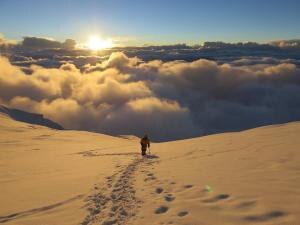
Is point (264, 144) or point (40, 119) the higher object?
point (264, 144)

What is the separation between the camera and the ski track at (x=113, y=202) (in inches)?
346

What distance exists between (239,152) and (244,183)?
603cm

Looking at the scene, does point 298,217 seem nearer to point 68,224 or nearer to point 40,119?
point 68,224

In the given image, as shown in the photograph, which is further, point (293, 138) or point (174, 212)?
point (293, 138)

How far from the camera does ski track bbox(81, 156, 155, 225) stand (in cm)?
879

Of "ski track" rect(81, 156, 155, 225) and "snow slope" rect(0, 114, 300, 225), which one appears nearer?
"snow slope" rect(0, 114, 300, 225)

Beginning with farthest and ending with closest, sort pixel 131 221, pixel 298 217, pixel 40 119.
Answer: pixel 40 119 → pixel 131 221 → pixel 298 217

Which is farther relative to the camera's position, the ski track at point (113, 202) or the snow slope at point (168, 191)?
the ski track at point (113, 202)

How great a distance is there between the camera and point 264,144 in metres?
17.1

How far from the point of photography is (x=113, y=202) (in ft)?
32.9

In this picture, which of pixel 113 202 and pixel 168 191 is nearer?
pixel 113 202

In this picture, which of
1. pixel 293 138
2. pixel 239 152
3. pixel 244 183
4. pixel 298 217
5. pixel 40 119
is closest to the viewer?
pixel 298 217

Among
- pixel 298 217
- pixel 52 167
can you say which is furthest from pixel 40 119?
pixel 298 217

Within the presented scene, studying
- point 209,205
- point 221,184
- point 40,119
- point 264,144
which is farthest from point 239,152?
point 40,119
